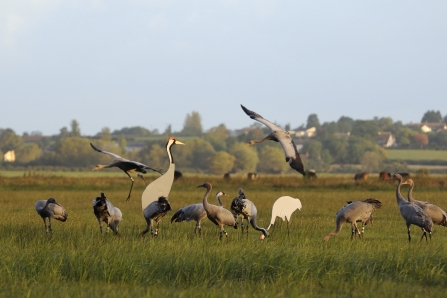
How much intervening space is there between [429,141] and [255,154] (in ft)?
114

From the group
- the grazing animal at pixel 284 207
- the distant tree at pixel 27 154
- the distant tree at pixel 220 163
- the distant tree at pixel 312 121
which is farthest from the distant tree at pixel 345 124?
the grazing animal at pixel 284 207

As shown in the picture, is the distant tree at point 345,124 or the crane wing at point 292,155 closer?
the crane wing at point 292,155

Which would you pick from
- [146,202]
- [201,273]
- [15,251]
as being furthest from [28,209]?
[201,273]

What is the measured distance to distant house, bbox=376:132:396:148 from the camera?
140 m

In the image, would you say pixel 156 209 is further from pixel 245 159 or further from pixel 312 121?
pixel 312 121

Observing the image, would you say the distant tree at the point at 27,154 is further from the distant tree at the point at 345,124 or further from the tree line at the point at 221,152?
the distant tree at the point at 345,124

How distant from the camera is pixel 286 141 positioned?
1311 centimetres

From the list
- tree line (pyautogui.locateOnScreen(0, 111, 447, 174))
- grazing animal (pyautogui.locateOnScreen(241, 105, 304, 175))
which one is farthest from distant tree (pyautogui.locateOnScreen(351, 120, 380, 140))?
grazing animal (pyautogui.locateOnScreen(241, 105, 304, 175))

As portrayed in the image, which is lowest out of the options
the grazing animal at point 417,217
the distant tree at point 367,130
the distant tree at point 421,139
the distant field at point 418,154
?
the grazing animal at point 417,217

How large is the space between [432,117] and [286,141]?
7260 inches

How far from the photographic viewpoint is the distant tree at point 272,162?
118125 millimetres

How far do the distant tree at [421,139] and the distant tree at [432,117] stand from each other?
56.8 meters

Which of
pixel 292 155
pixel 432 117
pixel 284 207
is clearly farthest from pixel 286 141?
pixel 432 117

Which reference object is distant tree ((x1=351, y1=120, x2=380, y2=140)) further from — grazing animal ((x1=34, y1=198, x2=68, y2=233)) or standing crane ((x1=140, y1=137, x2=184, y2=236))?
standing crane ((x1=140, y1=137, x2=184, y2=236))
